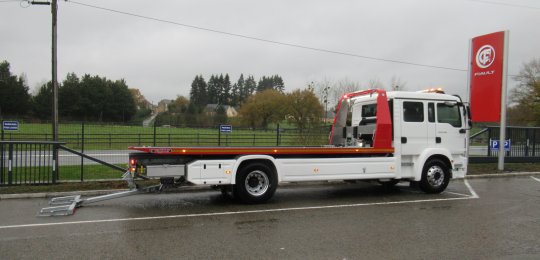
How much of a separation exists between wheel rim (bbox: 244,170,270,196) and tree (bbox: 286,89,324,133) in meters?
30.8

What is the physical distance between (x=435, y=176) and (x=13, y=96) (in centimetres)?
6234

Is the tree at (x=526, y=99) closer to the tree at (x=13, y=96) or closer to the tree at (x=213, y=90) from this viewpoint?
the tree at (x=13, y=96)

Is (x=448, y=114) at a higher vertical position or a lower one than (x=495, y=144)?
higher

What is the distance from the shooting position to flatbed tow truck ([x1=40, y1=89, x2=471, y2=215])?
8594 millimetres

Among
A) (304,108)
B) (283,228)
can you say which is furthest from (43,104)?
(283,228)

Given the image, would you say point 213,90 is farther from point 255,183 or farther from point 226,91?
point 255,183

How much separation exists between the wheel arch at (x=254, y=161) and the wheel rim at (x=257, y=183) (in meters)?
0.23

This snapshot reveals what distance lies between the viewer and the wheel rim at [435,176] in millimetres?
10750

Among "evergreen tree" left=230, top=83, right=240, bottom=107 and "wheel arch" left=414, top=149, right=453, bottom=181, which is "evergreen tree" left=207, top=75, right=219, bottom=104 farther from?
"wheel arch" left=414, top=149, right=453, bottom=181

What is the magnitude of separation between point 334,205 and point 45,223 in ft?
18.1

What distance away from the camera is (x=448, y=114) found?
11102 millimetres

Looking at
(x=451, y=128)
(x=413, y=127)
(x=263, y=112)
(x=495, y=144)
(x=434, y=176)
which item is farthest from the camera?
(x=263, y=112)

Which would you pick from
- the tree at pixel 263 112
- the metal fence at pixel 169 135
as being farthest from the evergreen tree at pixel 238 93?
the metal fence at pixel 169 135

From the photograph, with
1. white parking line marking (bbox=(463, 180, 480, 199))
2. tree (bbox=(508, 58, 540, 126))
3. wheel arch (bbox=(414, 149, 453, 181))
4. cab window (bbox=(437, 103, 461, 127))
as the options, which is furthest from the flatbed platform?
tree (bbox=(508, 58, 540, 126))
